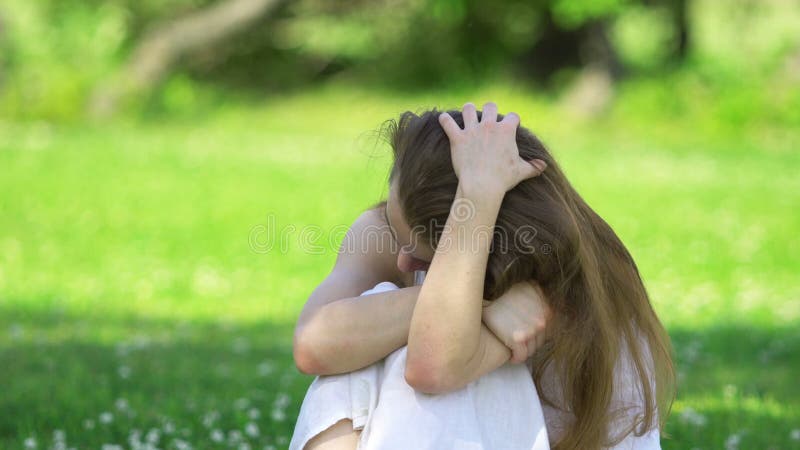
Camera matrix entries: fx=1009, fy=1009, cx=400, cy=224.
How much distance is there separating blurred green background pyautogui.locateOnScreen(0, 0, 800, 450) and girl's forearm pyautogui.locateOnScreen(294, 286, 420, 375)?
44 centimetres

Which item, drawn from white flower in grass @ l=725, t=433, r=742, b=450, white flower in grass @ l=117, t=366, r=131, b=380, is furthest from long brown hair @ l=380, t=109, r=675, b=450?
white flower in grass @ l=117, t=366, r=131, b=380

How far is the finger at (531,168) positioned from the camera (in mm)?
2082

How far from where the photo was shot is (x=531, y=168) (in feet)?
6.87

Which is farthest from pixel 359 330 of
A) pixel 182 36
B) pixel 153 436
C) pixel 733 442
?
pixel 182 36

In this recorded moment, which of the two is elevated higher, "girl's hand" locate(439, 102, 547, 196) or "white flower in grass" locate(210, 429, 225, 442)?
"girl's hand" locate(439, 102, 547, 196)

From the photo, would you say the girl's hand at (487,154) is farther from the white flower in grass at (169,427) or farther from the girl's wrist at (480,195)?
the white flower in grass at (169,427)

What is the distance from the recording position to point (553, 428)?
236 cm

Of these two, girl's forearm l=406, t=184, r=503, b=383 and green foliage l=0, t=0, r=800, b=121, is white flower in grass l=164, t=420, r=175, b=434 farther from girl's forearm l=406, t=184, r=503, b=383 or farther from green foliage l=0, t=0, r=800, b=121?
green foliage l=0, t=0, r=800, b=121

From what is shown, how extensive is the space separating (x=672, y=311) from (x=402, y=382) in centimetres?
494

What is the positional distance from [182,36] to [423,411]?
19077mm

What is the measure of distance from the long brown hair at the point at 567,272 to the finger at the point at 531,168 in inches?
1.1

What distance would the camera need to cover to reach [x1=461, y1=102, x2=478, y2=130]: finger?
6.96 ft

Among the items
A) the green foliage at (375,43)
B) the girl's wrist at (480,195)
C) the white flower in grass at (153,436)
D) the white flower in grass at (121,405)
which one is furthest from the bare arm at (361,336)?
the green foliage at (375,43)

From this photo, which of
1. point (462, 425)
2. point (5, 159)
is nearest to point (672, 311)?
point (462, 425)
